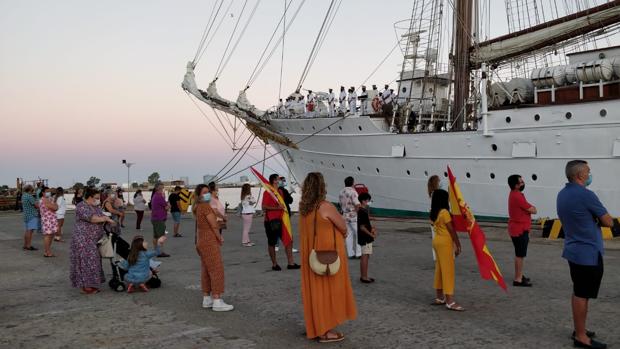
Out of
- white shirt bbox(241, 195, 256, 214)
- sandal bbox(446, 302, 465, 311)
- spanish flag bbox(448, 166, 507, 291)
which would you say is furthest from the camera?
white shirt bbox(241, 195, 256, 214)

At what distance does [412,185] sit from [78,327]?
54.3 ft

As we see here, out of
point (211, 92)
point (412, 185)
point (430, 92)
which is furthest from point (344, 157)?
point (211, 92)

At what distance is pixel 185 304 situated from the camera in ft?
22.3

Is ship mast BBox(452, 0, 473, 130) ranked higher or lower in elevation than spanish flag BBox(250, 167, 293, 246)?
higher

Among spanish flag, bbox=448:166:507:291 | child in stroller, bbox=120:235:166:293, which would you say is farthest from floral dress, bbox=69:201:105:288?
spanish flag, bbox=448:166:507:291

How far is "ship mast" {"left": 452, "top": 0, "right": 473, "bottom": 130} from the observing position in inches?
872

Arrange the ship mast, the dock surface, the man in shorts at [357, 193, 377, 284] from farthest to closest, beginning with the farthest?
A: the ship mast → the man in shorts at [357, 193, 377, 284] → the dock surface

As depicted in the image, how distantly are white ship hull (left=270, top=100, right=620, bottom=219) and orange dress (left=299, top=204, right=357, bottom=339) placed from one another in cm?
1278

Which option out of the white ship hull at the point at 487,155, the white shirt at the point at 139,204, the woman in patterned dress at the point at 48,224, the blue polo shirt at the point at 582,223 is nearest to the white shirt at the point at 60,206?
the woman in patterned dress at the point at 48,224

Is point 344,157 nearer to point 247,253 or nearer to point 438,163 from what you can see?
point 438,163

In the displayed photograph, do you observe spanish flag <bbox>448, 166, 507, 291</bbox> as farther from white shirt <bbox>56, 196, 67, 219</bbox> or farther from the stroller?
white shirt <bbox>56, 196, 67, 219</bbox>

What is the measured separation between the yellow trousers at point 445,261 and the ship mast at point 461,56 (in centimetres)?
1608

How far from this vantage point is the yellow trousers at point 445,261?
627cm

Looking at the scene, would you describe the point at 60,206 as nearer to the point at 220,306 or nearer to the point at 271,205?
the point at 271,205
